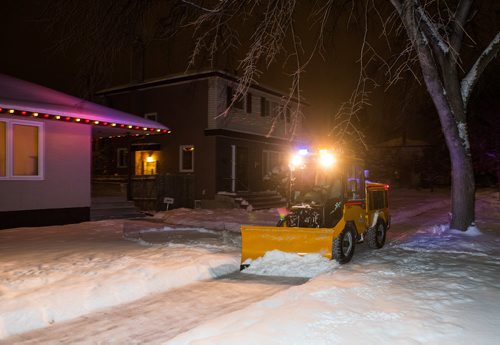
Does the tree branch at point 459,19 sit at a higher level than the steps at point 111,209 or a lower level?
higher

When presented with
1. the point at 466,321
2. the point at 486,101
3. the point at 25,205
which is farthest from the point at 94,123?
the point at 486,101

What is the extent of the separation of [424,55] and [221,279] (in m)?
8.59

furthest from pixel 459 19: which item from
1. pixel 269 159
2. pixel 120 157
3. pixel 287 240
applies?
pixel 120 157

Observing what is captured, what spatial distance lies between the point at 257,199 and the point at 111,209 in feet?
26.9

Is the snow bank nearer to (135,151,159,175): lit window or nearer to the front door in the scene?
the front door

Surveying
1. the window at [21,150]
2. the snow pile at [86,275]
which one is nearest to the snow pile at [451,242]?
Answer: the snow pile at [86,275]

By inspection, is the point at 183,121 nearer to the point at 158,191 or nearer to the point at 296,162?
the point at 158,191

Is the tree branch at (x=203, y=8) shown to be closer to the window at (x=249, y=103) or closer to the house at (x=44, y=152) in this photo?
the house at (x=44, y=152)

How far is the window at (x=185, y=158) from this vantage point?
78.7ft

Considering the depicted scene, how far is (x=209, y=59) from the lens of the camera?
38.3 feet

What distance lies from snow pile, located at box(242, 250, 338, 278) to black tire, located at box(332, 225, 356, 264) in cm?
24

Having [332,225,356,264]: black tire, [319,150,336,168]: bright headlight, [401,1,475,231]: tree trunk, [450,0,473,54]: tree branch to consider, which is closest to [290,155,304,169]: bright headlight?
[319,150,336,168]: bright headlight

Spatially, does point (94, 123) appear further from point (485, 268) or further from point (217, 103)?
point (485, 268)

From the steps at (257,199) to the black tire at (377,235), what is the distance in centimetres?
1047
